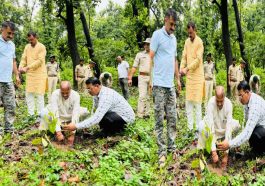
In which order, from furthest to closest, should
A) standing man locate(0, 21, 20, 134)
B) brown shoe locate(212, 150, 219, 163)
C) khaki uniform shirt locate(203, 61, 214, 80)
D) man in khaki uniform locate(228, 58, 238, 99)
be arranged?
man in khaki uniform locate(228, 58, 238, 99) < khaki uniform shirt locate(203, 61, 214, 80) < standing man locate(0, 21, 20, 134) < brown shoe locate(212, 150, 219, 163)

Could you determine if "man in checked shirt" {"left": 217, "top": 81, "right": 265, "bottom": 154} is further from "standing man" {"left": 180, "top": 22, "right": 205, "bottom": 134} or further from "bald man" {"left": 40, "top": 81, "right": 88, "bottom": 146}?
"bald man" {"left": 40, "top": 81, "right": 88, "bottom": 146}

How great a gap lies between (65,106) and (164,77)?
77.2 inches

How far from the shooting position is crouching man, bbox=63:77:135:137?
23.6 ft

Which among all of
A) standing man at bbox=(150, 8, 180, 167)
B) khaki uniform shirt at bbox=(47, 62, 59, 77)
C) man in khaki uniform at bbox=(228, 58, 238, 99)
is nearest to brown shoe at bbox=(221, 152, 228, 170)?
standing man at bbox=(150, 8, 180, 167)

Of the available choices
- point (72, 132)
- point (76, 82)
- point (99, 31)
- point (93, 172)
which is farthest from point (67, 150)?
point (99, 31)

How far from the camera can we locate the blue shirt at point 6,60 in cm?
808

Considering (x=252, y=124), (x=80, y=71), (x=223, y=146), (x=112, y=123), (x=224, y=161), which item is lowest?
Answer: (x=224, y=161)

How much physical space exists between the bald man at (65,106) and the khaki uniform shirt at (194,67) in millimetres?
2277

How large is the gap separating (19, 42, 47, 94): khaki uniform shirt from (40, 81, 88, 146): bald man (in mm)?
Result: 1963

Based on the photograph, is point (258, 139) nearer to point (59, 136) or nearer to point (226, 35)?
point (59, 136)

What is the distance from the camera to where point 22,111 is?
488 inches

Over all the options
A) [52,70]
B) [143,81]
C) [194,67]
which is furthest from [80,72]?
[194,67]

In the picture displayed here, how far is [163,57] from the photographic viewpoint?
6949 mm

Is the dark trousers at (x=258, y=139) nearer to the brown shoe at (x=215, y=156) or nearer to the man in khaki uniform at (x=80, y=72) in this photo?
the brown shoe at (x=215, y=156)
